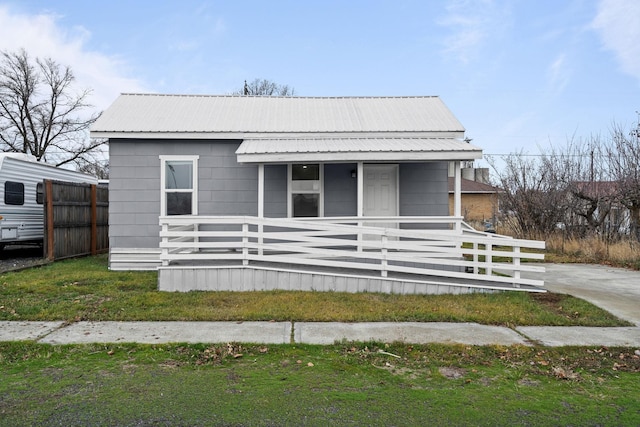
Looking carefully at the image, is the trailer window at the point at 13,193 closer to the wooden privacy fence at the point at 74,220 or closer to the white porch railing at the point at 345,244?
the wooden privacy fence at the point at 74,220

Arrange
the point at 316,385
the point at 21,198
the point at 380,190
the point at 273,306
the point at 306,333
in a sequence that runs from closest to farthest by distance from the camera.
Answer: the point at 316,385 → the point at 306,333 → the point at 273,306 → the point at 380,190 → the point at 21,198

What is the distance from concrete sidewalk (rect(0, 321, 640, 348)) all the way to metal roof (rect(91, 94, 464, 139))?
536cm

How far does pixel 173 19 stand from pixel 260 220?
397 inches

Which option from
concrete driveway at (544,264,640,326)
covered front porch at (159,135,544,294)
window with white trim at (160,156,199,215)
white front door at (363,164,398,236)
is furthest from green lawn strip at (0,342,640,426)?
white front door at (363,164,398,236)

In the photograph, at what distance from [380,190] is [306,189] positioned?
1751mm

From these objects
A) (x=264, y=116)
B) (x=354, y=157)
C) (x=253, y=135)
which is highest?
(x=264, y=116)

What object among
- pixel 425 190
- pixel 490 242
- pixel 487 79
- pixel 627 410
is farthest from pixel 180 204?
pixel 487 79

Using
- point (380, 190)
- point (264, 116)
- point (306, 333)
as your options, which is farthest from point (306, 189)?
point (306, 333)

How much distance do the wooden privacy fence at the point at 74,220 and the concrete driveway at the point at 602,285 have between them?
12014 mm

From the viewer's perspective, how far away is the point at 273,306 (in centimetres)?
642

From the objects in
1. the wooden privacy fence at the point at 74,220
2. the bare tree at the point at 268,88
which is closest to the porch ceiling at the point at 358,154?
the wooden privacy fence at the point at 74,220

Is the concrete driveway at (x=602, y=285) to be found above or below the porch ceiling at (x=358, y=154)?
below

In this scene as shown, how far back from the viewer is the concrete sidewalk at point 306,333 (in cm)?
491

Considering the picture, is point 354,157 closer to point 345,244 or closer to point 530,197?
point 345,244
